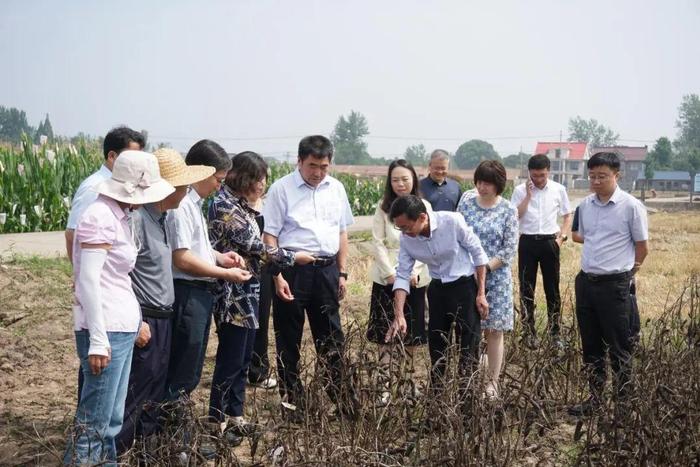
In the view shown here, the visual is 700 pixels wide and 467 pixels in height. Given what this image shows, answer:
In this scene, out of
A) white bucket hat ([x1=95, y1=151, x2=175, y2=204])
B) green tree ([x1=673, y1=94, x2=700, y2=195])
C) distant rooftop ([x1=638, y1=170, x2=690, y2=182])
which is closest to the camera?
white bucket hat ([x1=95, y1=151, x2=175, y2=204])

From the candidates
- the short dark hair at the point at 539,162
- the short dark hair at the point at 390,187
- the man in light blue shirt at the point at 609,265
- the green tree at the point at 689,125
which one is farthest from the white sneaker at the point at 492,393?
the green tree at the point at 689,125

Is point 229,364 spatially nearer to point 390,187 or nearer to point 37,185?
point 390,187

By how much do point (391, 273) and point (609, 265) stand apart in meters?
1.38

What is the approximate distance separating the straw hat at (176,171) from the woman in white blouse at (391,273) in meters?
1.91

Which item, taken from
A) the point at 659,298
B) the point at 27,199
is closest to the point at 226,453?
the point at 659,298

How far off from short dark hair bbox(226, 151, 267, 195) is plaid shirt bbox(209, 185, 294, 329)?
6 cm

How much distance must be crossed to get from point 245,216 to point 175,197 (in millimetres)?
779

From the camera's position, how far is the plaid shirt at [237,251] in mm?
4066

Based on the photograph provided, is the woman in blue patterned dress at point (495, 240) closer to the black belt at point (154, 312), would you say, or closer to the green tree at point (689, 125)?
the black belt at point (154, 312)

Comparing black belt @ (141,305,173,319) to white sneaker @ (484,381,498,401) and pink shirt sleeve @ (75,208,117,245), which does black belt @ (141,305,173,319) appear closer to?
pink shirt sleeve @ (75,208,117,245)

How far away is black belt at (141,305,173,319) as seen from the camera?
11.1 ft

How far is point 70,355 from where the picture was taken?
6.05 meters

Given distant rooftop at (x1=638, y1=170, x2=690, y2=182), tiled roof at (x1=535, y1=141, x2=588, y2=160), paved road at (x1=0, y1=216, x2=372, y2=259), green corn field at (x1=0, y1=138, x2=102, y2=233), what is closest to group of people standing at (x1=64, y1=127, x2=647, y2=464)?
paved road at (x1=0, y1=216, x2=372, y2=259)

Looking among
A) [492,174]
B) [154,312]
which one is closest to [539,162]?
[492,174]
